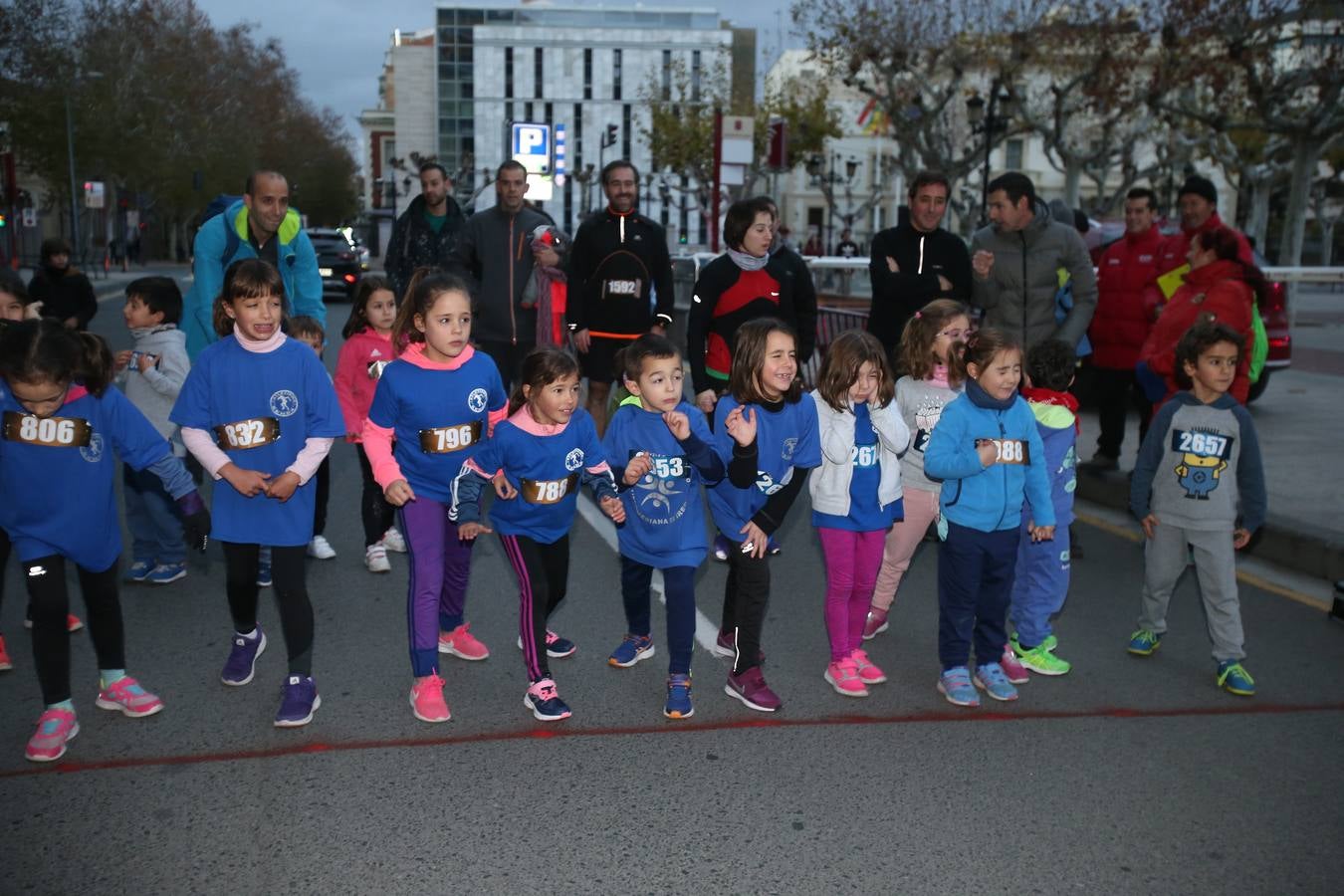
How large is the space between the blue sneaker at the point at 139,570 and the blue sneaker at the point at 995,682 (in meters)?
4.16

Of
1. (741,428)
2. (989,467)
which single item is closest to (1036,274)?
(989,467)

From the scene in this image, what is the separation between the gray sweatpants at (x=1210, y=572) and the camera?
4992 millimetres

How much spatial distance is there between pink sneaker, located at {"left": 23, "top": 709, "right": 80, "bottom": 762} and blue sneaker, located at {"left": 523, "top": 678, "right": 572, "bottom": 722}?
1604 mm

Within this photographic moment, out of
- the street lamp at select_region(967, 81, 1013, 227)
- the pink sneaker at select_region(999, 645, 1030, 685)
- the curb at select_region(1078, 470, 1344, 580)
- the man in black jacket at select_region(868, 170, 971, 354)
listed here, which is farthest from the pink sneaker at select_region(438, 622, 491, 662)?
the street lamp at select_region(967, 81, 1013, 227)

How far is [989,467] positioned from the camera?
4.79m

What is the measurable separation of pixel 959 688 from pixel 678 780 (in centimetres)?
134

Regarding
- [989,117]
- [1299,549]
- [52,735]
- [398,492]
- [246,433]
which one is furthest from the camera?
[989,117]

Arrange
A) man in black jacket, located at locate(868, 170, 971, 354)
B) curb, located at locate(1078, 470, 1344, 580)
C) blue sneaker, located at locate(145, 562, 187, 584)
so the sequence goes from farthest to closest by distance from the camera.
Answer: man in black jacket, located at locate(868, 170, 971, 354) → curb, located at locate(1078, 470, 1344, 580) → blue sneaker, located at locate(145, 562, 187, 584)

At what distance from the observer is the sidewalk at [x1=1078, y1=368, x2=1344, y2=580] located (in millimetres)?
6961

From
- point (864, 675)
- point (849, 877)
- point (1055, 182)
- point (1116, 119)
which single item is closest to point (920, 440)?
point (864, 675)

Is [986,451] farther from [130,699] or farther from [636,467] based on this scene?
[130,699]

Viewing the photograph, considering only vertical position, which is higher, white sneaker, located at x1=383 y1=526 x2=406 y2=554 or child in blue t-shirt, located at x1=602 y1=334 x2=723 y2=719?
child in blue t-shirt, located at x1=602 y1=334 x2=723 y2=719

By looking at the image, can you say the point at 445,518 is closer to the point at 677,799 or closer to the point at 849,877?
the point at 677,799

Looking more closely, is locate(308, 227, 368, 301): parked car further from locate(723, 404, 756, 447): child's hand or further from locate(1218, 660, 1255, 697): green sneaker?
locate(1218, 660, 1255, 697): green sneaker
